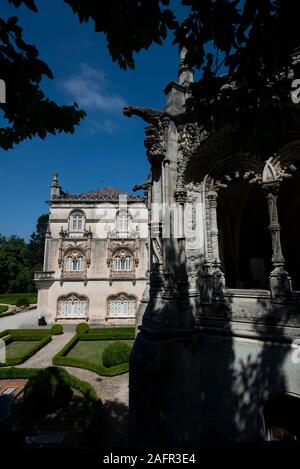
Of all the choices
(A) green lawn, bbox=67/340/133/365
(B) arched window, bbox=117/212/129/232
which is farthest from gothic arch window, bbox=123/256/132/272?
(A) green lawn, bbox=67/340/133/365

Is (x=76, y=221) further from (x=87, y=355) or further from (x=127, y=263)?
(x=87, y=355)

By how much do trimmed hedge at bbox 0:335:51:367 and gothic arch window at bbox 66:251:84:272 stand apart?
772 centimetres

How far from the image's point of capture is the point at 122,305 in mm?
26453

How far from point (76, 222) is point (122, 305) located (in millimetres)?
10164

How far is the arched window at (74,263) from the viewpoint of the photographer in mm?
26438

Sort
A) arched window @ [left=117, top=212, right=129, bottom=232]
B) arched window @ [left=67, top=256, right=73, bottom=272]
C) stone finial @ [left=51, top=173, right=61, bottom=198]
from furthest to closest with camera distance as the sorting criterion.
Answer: stone finial @ [left=51, top=173, right=61, bottom=198], arched window @ [left=117, top=212, right=129, bottom=232], arched window @ [left=67, top=256, right=73, bottom=272]

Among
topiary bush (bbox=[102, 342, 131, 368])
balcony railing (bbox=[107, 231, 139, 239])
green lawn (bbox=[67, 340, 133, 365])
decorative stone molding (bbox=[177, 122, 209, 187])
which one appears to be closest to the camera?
decorative stone molding (bbox=[177, 122, 209, 187])

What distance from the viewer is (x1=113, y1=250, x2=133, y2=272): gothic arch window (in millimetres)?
26953

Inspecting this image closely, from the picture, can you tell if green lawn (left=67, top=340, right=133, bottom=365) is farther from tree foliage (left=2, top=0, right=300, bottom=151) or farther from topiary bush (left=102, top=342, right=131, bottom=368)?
tree foliage (left=2, top=0, right=300, bottom=151)

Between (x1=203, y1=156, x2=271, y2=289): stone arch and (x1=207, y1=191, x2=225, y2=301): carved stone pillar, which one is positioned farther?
(x1=203, y1=156, x2=271, y2=289): stone arch

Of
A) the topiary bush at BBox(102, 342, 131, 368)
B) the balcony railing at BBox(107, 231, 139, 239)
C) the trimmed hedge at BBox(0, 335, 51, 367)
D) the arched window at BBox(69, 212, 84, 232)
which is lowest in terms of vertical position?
the trimmed hedge at BBox(0, 335, 51, 367)

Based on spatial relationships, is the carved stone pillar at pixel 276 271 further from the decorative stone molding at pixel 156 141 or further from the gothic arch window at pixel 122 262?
the gothic arch window at pixel 122 262

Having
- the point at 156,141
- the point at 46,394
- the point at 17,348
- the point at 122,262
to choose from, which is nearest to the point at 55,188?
the point at 122,262

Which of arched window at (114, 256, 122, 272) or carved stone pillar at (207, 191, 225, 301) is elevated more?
arched window at (114, 256, 122, 272)
